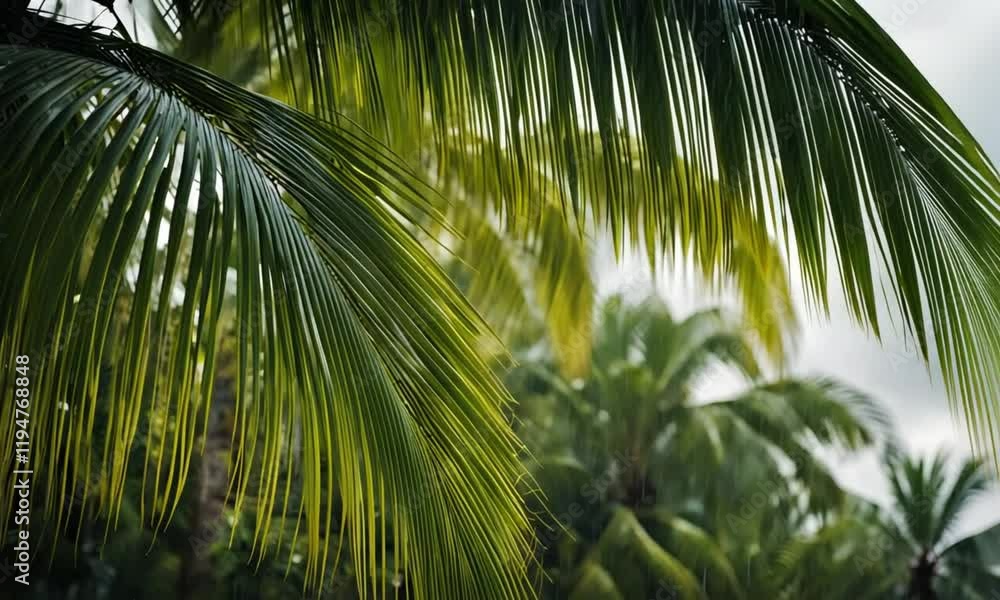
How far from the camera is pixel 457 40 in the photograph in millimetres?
2014

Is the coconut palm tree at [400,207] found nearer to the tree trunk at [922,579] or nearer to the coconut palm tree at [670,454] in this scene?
the coconut palm tree at [670,454]

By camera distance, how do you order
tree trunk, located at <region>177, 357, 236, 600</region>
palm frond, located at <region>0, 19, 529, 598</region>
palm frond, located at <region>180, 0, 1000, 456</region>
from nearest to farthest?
palm frond, located at <region>0, 19, 529, 598</region> → palm frond, located at <region>180, 0, 1000, 456</region> → tree trunk, located at <region>177, 357, 236, 600</region>

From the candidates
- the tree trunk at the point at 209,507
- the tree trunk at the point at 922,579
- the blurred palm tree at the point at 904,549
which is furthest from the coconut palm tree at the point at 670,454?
the tree trunk at the point at 209,507

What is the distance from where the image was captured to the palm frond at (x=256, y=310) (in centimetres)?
114

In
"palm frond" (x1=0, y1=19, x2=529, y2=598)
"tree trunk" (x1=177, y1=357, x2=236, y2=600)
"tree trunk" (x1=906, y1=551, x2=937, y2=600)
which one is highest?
"palm frond" (x1=0, y1=19, x2=529, y2=598)

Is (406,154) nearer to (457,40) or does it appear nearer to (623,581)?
(457,40)

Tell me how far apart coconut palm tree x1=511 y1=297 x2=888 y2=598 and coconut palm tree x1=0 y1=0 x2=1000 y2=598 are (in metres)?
13.7

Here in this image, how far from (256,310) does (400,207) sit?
1.76 feet

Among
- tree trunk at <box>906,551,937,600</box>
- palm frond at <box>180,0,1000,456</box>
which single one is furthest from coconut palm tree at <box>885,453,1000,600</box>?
palm frond at <box>180,0,1000,456</box>

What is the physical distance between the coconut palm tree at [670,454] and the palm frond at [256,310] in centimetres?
1414

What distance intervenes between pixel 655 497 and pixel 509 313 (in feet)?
35.5

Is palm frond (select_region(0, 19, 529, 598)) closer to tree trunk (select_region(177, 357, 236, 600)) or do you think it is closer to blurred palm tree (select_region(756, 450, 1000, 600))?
tree trunk (select_region(177, 357, 236, 600))

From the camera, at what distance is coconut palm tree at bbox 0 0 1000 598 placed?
118 centimetres

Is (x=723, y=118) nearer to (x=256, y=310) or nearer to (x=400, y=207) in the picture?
(x=400, y=207)
